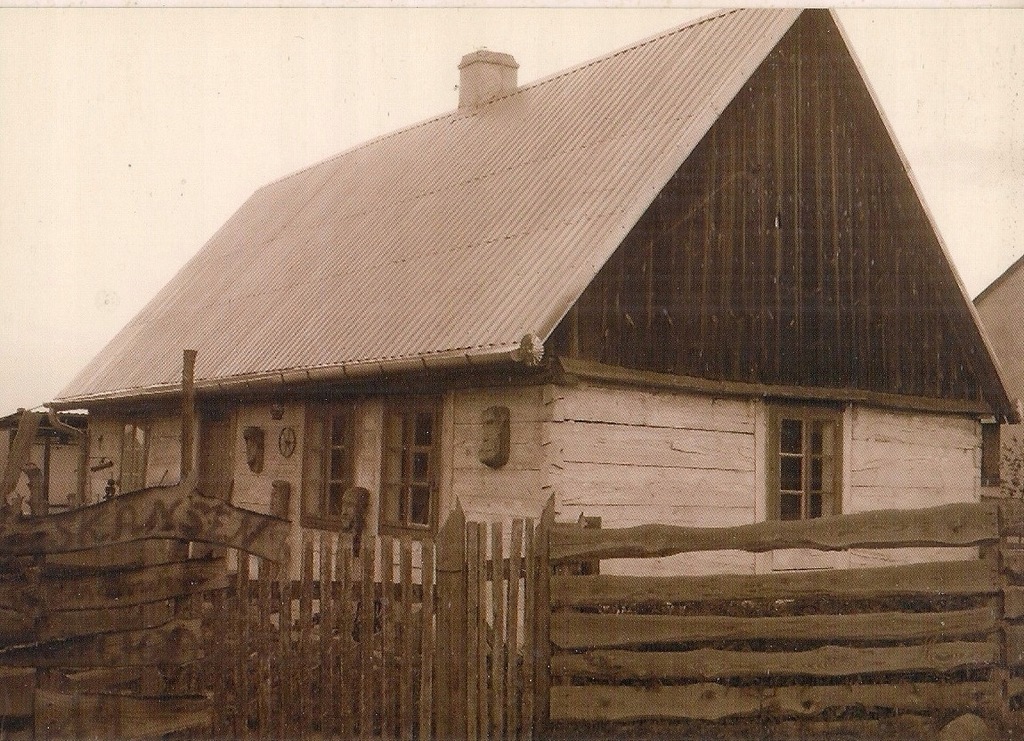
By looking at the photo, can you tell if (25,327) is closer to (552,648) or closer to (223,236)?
(223,236)

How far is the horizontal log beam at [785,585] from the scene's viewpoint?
7125mm

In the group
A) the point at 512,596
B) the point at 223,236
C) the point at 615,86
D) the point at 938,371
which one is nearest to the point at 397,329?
the point at 615,86

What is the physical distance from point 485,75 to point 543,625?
11.9m

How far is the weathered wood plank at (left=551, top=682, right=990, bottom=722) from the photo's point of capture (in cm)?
702

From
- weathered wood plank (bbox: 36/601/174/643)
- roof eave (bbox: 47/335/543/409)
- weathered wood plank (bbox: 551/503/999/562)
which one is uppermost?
roof eave (bbox: 47/335/543/409)

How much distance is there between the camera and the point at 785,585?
7.25 meters

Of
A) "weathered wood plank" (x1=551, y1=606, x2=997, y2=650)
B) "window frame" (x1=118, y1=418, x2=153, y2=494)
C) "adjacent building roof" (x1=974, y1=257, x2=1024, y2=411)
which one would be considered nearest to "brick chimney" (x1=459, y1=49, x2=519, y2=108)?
"window frame" (x1=118, y1=418, x2=153, y2=494)

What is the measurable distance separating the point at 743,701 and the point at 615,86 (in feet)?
27.1

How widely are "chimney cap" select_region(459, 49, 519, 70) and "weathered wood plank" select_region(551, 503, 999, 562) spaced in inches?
454

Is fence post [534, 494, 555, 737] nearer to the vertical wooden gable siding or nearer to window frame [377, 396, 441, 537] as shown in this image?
the vertical wooden gable siding

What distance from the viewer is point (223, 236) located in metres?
20.6

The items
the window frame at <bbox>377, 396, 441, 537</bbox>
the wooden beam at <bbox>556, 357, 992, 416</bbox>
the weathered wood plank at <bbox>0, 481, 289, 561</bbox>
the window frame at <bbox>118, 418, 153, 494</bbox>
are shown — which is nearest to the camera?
the weathered wood plank at <bbox>0, 481, 289, 561</bbox>

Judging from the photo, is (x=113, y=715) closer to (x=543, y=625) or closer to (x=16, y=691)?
(x=16, y=691)

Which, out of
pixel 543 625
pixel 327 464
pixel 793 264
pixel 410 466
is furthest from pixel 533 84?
pixel 543 625
